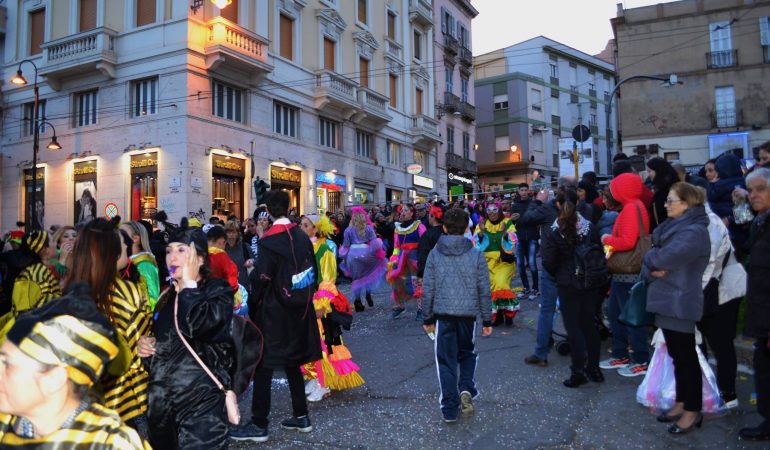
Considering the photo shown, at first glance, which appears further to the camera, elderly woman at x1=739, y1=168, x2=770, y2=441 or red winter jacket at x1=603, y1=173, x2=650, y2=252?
red winter jacket at x1=603, y1=173, x2=650, y2=252

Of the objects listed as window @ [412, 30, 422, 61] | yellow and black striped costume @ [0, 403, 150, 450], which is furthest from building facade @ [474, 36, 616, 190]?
yellow and black striped costume @ [0, 403, 150, 450]

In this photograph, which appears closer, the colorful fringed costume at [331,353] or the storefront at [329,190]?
the colorful fringed costume at [331,353]

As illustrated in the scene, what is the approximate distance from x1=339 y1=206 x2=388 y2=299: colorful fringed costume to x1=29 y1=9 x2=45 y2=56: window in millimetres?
19837

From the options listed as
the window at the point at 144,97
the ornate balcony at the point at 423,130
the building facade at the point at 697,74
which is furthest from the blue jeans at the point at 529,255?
the ornate balcony at the point at 423,130

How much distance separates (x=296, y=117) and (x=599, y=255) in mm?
19555

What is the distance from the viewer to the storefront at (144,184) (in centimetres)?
1928

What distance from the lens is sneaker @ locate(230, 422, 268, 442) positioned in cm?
446

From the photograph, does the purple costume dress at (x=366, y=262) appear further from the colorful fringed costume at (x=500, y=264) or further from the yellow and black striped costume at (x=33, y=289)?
the yellow and black striped costume at (x=33, y=289)

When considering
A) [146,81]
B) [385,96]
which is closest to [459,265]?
[146,81]

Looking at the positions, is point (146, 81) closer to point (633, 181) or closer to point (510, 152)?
point (633, 181)

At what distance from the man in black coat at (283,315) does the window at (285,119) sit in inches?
722

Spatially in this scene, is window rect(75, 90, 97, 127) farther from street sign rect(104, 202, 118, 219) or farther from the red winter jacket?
the red winter jacket

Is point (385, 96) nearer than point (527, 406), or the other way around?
point (527, 406)

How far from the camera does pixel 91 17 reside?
21.4 m
